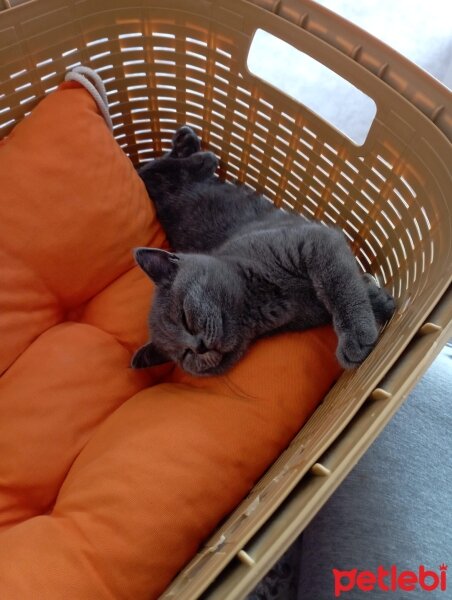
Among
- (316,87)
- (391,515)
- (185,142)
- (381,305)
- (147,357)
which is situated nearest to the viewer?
(391,515)

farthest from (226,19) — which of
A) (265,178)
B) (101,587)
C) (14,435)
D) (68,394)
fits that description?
(101,587)

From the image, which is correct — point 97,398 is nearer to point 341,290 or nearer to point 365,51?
point 341,290

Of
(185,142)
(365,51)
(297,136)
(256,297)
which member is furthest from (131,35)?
(256,297)

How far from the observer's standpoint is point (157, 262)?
3.27 ft

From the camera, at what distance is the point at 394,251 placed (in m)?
1.05

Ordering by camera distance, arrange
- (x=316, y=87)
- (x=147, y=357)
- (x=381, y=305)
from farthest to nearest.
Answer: (x=316, y=87) < (x=147, y=357) < (x=381, y=305)

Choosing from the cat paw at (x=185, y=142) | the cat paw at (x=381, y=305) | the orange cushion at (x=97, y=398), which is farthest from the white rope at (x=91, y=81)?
the cat paw at (x=381, y=305)

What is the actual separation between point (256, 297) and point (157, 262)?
0.68ft

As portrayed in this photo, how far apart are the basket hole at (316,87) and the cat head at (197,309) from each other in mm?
1018

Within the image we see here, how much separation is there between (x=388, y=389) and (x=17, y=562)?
0.66 meters

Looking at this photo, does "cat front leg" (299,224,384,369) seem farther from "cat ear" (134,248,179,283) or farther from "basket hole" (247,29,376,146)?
"basket hole" (247,29,376,146)

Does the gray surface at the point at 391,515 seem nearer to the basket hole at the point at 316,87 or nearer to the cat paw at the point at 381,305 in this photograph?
the cat paw at the point at 381,305

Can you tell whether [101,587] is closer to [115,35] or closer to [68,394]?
[68,394]

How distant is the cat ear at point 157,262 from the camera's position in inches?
38.6
